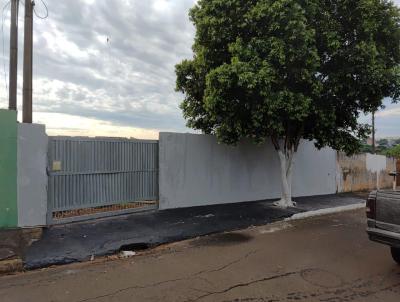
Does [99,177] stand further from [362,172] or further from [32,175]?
[362,172]

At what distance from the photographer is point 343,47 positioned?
10.4 m

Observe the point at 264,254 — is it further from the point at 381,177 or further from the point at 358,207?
the point at 381,177

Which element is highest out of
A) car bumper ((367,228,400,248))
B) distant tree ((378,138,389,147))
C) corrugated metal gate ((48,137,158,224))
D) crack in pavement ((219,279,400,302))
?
distant tree ((378,138,389,147))

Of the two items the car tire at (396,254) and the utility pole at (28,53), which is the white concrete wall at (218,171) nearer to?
the utility pole at (28,53)

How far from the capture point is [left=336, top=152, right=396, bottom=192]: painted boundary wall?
Result: 56.3ft

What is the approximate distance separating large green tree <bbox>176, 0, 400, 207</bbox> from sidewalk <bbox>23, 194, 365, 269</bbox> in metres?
2.21

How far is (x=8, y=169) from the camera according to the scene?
761 cm

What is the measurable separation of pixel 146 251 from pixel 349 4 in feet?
28.3

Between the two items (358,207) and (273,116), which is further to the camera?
(358,207)

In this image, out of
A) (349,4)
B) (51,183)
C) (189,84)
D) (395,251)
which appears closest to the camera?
(395,251)

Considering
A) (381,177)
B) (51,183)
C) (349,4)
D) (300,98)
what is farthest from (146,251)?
(381,177)

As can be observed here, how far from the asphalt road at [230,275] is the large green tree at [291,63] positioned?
11.8 feet

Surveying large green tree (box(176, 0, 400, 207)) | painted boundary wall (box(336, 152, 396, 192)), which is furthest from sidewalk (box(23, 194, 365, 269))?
painted boundary wall (box(336, 152, 396, 192))

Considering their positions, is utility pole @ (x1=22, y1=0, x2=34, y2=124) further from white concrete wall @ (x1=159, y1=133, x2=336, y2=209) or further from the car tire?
the car tire
